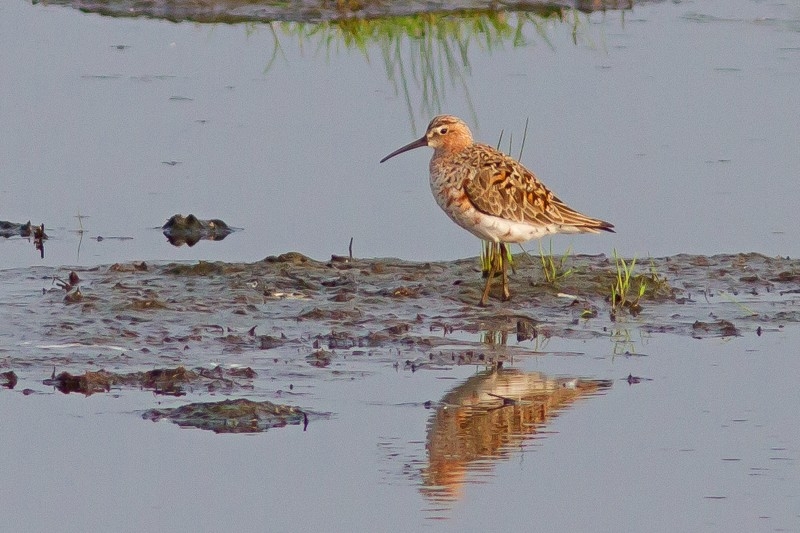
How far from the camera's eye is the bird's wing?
34.1ft

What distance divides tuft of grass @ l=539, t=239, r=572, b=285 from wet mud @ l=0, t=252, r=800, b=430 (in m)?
0.05

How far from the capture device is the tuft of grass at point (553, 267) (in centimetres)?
1048

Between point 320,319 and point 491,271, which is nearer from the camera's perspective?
point 320,319

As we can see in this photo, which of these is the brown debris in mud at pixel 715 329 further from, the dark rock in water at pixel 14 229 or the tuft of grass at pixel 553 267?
the dark rock in water at pixel 14 229

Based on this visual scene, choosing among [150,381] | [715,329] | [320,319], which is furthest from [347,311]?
[715,329]

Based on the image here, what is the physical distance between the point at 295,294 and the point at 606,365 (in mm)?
2121

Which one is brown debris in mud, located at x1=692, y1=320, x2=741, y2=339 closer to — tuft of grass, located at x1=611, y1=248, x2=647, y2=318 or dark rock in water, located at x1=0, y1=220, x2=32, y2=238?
tuft of grass, located at x1=611, y1=248, x2=647, y2=318

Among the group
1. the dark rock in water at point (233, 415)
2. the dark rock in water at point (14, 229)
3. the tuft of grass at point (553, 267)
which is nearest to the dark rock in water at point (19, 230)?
the dark rock in water at point (14, 229)

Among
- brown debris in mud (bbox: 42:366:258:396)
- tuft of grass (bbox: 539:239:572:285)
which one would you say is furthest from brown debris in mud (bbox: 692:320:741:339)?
brown debris in mud (bbox: 42:366:258:396)

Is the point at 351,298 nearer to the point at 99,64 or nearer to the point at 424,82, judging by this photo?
the point at 424,82

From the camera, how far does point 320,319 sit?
959 cm

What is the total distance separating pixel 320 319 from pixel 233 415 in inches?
77.3

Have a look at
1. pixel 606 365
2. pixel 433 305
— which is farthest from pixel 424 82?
pixel 606 365

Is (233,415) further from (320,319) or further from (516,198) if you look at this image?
(516,198)
